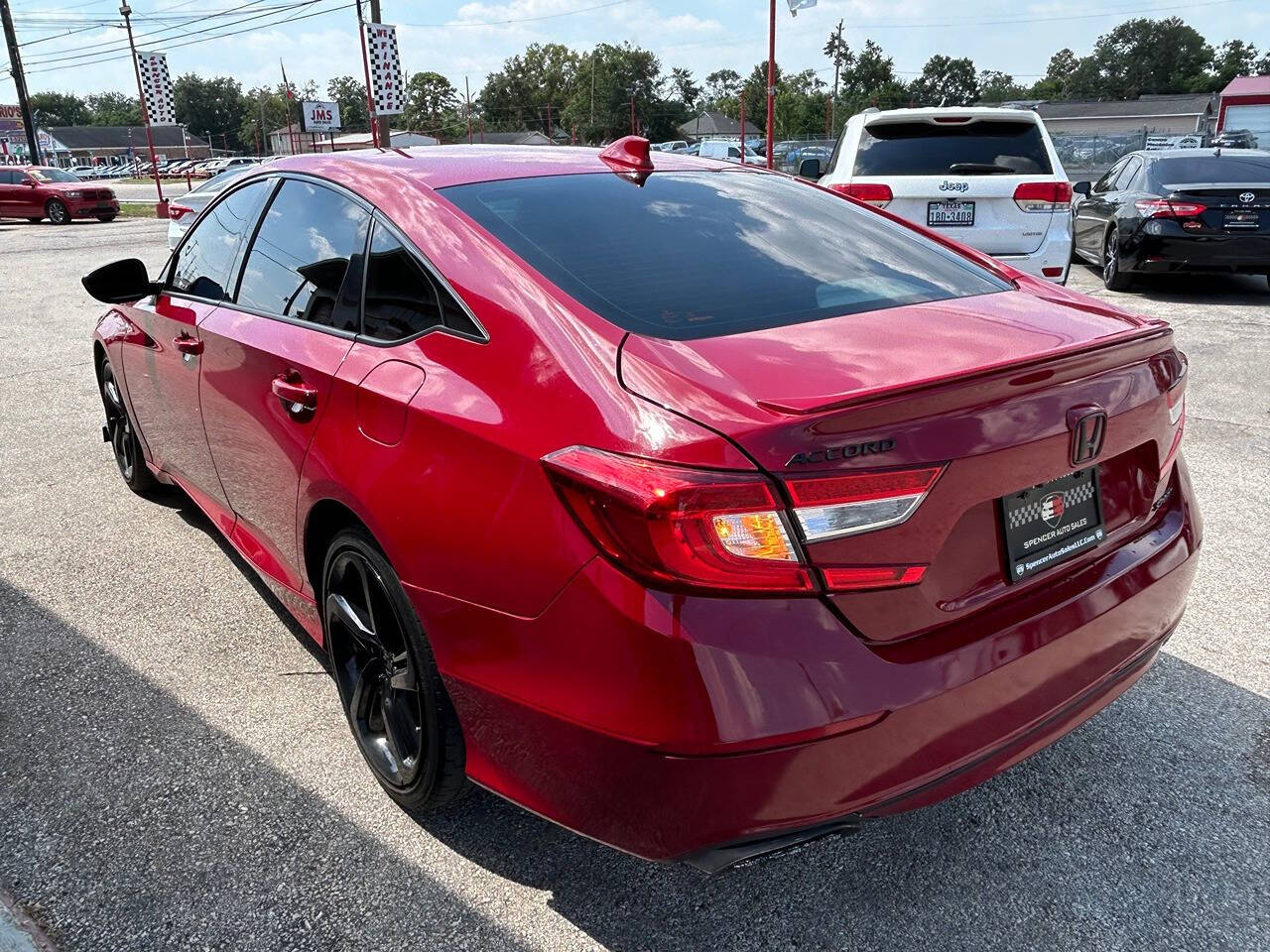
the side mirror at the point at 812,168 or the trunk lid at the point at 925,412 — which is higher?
the side mirror at the point at 812,168

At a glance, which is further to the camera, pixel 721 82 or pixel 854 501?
pixel 721 82

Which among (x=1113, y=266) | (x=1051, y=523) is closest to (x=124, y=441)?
(x=1051, y=523)

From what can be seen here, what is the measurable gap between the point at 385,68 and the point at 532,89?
281ft

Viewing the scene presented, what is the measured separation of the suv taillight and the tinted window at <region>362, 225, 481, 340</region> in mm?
630

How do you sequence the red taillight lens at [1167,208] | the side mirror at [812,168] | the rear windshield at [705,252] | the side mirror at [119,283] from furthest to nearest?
1. the red taillight lens at [1167,208]
2. the side mirror at [812,168]
3. the side mirror at [119,283]
4. the rear windshield at [705,252]

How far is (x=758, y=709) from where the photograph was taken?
1570mm

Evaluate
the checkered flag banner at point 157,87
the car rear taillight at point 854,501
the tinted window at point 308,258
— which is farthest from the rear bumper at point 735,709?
the checkered flag banner at point 157,87

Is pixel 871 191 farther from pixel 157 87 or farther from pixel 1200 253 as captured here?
pixel 157 87

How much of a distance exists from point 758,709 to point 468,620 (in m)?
0.64

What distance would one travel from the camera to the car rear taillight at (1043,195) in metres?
7.18

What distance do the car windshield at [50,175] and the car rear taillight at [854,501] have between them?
97.2 feet

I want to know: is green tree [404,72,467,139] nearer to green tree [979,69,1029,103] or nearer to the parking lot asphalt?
green tree [979,69,1029,103]

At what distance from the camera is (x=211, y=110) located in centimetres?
13362

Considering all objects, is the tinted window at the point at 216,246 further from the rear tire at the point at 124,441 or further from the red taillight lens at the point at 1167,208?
the red taillight lens at the point at 1167,208
